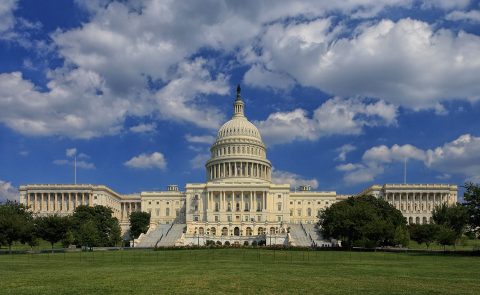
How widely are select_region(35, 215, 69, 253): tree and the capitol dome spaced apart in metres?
86.5

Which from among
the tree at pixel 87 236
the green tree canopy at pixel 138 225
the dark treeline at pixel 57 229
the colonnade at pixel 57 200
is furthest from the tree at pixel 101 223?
the colonnade at pixel 57 200

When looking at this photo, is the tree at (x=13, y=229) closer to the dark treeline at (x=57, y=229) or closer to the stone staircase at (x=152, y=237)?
the dark treeline at (x=57, y=229)

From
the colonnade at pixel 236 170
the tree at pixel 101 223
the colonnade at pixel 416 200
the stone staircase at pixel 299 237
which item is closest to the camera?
the tree at pixel 101 223

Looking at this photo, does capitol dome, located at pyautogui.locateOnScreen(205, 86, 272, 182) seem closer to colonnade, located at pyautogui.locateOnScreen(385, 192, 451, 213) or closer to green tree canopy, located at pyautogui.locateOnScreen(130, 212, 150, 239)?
green tree canopy, located at pyautogui.locateOnScreen(130, 212, 150, 239)

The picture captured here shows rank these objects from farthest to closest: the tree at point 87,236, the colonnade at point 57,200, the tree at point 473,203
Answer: the colonnade at point 57,200 → the tree at point 87,236 → the tree at point 473,203

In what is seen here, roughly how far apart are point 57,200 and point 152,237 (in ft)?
205

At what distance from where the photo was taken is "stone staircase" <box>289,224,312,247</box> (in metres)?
118

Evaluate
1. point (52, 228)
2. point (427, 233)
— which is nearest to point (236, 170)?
point (427, 233)

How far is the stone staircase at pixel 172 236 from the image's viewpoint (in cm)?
12350

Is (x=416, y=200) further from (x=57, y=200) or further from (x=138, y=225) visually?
(x=57, y=200)

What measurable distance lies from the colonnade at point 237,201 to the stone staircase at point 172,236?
66.0 feet

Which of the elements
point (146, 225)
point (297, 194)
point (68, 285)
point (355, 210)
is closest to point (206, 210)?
point (146, 225)

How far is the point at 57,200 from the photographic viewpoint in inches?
7210

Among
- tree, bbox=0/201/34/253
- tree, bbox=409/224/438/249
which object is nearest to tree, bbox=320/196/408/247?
tree, bbox=409/224/438/249
